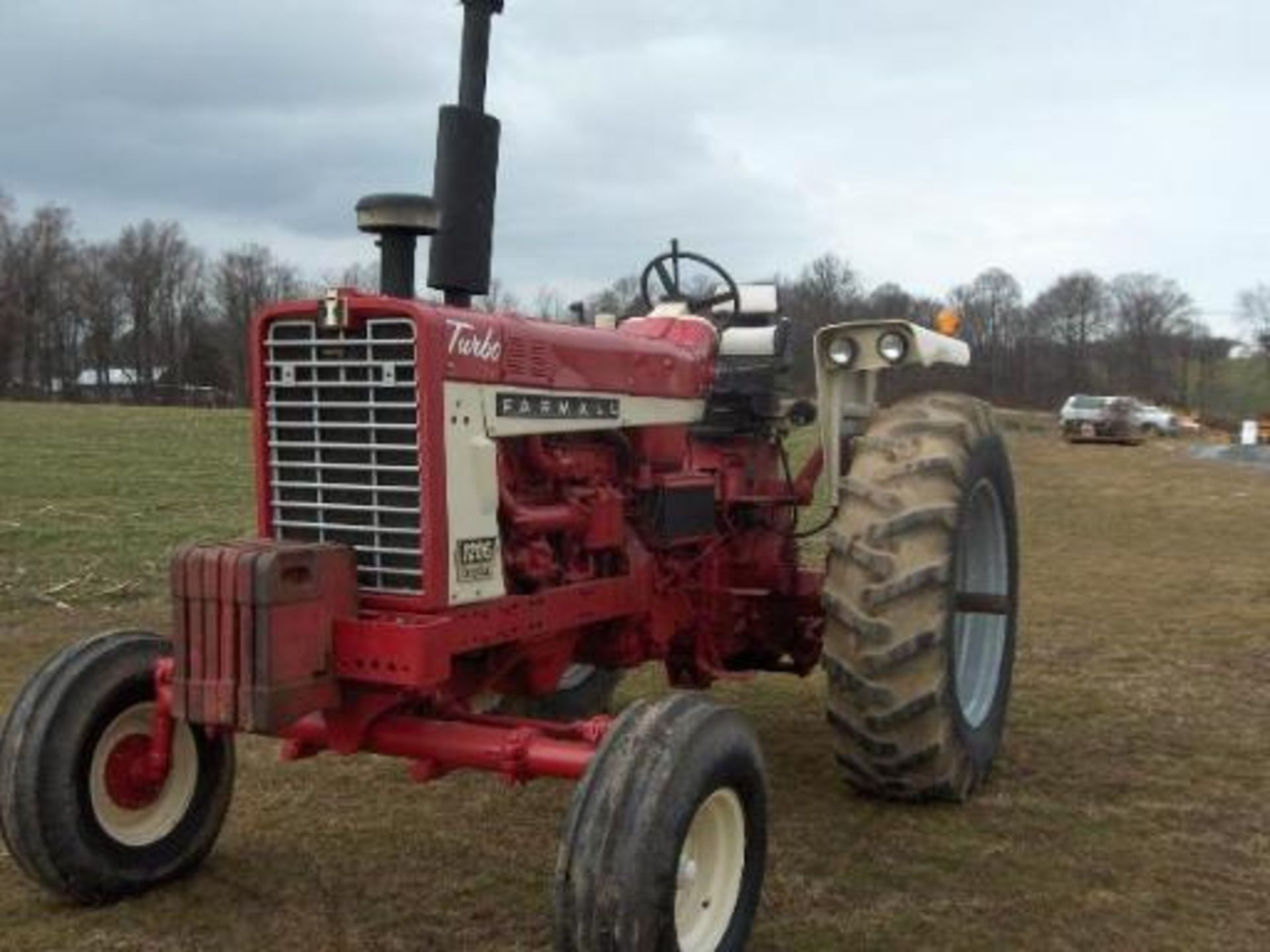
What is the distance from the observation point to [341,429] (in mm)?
3869

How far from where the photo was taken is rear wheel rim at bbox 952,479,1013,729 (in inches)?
230

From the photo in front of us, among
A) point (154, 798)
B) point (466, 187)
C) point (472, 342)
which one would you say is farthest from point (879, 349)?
point (154, 798)

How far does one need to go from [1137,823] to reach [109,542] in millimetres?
9413

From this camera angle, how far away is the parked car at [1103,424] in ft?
131

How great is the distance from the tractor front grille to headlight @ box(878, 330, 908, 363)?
255cm

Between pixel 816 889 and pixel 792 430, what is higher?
pixel 792 430

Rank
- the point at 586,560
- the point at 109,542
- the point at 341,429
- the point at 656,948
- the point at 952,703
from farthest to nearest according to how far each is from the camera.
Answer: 1. the point at 109,542
2. the point at 952,703
3. the point at 586,560
4. the point at 341,429
5. the point at 656,948

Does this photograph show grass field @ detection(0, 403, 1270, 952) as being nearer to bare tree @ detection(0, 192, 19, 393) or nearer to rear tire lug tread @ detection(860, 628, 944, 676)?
rear tire lug tread @ detection(860, 628, 944, 676)

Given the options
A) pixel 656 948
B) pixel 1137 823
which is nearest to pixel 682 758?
pixel 656 948

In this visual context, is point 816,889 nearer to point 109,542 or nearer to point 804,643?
point 804,643

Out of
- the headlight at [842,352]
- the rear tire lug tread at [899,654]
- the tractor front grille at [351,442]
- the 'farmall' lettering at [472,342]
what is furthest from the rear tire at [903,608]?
the tractor front grille at [351,442]

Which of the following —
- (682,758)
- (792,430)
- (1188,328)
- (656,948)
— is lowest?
(656,948)

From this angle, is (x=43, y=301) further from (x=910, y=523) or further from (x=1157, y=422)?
(x=910, y=523)

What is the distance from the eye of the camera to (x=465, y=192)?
4.10m
